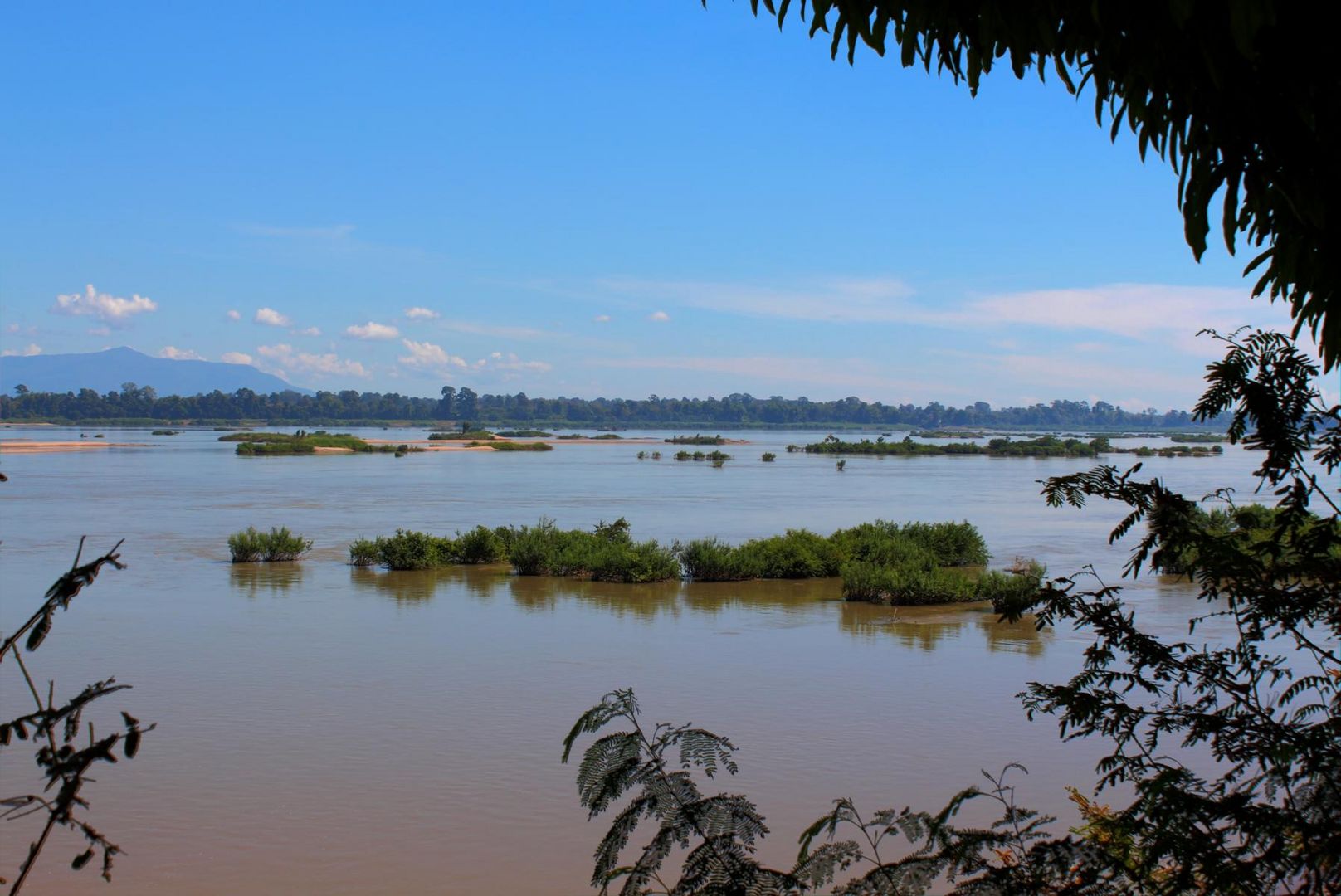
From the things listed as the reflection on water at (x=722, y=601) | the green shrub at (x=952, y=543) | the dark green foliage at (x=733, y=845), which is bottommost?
the reflection on water at (x=722, y=601)

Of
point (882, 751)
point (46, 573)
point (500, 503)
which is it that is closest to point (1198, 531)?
point (882, 751)

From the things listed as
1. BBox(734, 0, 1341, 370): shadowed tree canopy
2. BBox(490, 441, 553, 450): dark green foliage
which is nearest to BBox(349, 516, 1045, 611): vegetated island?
BBox(734, 0, 1341, 370): shadowed tree canopy

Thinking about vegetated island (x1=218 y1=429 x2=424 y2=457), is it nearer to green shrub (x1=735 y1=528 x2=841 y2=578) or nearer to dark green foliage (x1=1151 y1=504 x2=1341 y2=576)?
green shrub (x1=735 y1=528 x2=841 y2=578)

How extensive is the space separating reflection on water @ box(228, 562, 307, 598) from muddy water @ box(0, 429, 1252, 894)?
0.36 ft

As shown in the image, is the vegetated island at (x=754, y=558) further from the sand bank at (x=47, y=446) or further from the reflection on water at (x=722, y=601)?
the sand bank at (x=47, y=446)

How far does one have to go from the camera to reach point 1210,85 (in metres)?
2.55

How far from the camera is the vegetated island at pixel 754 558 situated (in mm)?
18641

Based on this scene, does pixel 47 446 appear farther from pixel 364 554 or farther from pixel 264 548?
pixel 364 554

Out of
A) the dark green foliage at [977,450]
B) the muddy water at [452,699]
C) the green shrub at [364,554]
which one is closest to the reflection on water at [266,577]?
the muddy water at [452,699]

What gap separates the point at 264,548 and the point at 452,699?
12103mm

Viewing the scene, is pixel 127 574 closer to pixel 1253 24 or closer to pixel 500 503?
pixel 500 503

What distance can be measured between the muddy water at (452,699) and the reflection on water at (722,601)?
0.09 meters

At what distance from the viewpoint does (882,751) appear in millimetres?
10211

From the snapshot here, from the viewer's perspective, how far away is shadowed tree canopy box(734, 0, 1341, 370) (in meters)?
2.43
